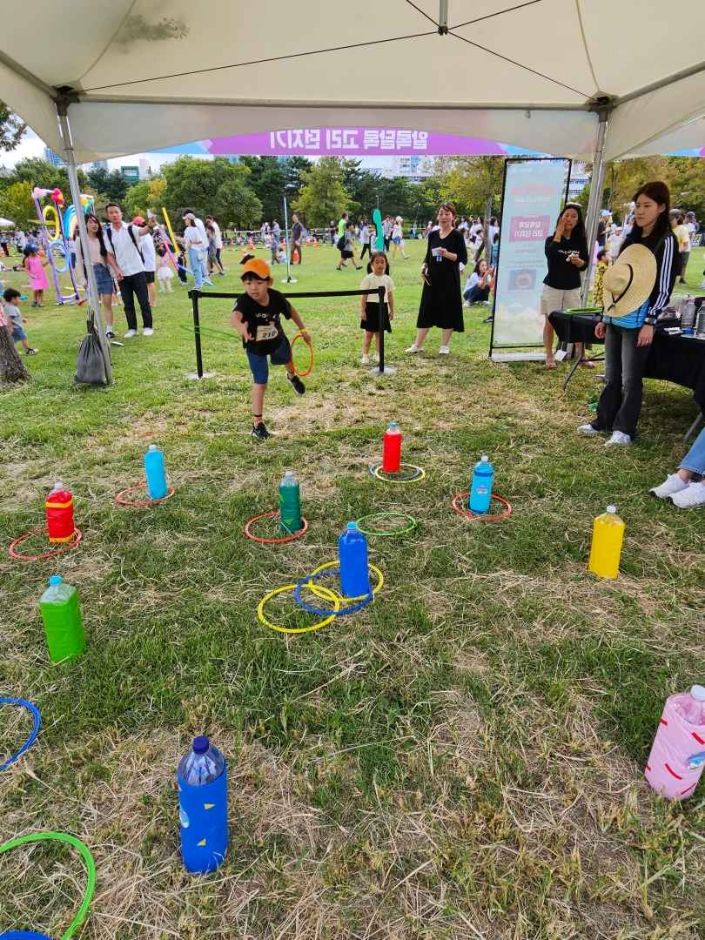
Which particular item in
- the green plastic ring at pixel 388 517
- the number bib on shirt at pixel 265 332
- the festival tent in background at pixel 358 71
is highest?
the festival tent in background at pixel 358 71

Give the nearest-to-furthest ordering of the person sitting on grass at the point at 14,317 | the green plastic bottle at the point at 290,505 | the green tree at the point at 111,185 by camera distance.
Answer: the green plastic bottle at the point at 290,505
the person sitting on grass at the point at 14,317
the green tree at the point at 111,185

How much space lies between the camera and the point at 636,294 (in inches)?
193

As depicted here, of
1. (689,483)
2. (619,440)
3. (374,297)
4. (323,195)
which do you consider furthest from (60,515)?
(323,195)

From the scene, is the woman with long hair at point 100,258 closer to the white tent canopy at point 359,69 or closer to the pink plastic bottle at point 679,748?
the white tent canopy at point 359,69

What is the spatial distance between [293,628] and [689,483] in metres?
3.22

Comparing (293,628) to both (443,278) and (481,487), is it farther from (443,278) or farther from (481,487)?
(443,278)

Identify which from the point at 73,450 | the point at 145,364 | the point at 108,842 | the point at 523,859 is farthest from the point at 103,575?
the point at 145,364

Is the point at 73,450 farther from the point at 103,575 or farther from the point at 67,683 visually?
the point at 67,683

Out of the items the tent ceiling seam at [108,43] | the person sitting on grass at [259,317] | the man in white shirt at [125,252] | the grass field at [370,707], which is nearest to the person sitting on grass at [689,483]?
the grass field at [370,707]

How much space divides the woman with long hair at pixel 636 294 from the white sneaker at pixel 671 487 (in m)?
1.12

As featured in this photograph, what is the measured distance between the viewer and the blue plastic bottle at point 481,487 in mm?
4094

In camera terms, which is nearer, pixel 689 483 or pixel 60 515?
pixel 60 515

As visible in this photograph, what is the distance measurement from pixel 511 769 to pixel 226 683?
1316 millimetres

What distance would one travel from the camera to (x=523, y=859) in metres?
1.97
